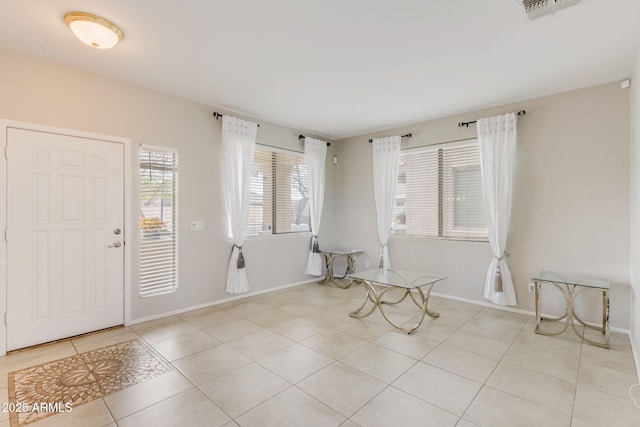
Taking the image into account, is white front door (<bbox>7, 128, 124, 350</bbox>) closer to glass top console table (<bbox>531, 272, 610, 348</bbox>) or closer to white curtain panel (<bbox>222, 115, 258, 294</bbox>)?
white curtain panel (<bbox>222, 115, 258, 294</bbox>)

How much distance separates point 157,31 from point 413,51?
2137mm

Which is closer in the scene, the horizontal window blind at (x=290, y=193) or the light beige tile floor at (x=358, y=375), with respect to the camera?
the light beige tile floor at (x=358, y=375)

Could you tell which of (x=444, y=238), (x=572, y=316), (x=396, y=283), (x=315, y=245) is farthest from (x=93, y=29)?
(x=572, y=316)

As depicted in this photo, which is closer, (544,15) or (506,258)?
(544,15)

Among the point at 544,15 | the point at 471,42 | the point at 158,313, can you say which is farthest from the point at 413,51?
the point at 158,313

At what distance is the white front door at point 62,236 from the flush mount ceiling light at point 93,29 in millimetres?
1143

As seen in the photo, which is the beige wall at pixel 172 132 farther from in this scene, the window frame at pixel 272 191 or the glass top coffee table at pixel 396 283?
the glass top coffee table at pixel 396 283

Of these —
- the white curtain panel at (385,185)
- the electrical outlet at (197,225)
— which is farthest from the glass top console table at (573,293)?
the electrical outlet at (197,225)

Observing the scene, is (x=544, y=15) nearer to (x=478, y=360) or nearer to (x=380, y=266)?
(x=478, y=360)

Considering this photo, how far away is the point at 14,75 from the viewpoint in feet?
8.89

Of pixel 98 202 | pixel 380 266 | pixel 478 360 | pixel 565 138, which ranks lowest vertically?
pixel 478 360

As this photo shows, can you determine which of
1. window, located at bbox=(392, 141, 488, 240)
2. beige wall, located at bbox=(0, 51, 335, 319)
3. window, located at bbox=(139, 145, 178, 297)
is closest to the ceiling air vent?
window, located at bbox=(392, 141, 488, 240)

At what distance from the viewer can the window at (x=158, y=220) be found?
3475 mm

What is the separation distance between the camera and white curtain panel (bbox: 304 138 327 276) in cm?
523
